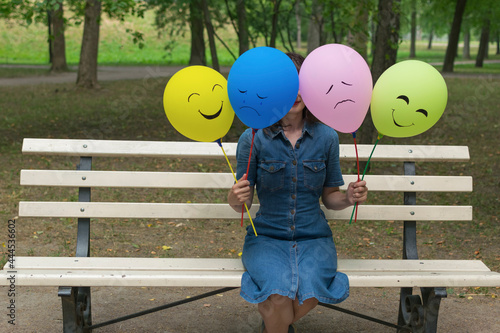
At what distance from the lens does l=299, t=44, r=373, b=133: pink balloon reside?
278cm

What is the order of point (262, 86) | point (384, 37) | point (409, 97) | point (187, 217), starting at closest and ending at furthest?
point (262, 86) < point (409, 97) < point (187, 217) < point (384, 37)

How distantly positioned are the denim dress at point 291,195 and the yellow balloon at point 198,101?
24cm

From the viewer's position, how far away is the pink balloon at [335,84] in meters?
2.78

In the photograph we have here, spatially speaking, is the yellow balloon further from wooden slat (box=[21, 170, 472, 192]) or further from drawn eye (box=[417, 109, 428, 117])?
drawn eye (box=[417, 109, 428, 117])

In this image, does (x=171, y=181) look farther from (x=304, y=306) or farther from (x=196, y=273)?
(x=304, y=306)

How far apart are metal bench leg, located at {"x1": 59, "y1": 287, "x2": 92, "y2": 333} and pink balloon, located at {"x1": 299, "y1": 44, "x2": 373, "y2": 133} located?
1440mm

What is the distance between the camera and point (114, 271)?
10.1 ft

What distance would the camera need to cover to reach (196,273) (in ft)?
10.1

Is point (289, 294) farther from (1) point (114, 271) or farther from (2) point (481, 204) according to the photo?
(2) point (481, 204)

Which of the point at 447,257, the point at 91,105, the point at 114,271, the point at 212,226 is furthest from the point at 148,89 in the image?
the point at 114,271

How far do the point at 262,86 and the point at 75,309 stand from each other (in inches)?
57.2

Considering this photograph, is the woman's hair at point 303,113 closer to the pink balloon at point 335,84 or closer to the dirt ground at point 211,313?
the pink balloon at point 335,84

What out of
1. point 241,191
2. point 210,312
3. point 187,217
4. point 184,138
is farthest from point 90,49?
point 241,191

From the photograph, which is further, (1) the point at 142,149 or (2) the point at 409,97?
(1) the point at 142,149
